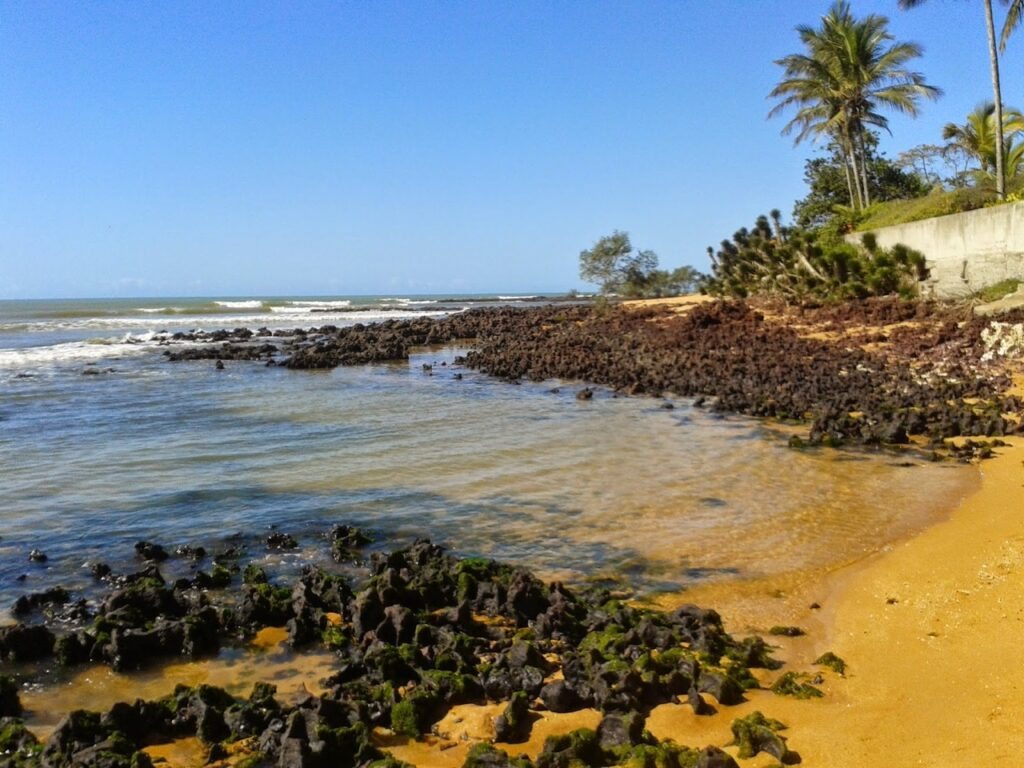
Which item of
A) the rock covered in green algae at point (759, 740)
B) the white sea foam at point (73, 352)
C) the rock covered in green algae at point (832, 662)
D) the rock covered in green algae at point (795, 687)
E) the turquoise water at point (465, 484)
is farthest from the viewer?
the white sea foam at point (73, 352)

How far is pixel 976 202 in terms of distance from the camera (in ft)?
72.5

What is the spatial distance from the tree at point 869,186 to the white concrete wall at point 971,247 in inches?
758

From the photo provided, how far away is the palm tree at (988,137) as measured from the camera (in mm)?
29094

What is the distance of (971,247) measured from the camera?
59.9ft

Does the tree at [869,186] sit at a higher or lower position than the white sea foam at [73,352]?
higher

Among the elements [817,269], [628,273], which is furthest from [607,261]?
[817,269]

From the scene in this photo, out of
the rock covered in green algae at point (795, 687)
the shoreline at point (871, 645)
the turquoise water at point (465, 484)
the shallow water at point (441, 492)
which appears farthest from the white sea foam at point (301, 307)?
the rock covered in green algae at point (795, 687)

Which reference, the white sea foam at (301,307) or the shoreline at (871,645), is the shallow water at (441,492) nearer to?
the shoreline at (871,645)

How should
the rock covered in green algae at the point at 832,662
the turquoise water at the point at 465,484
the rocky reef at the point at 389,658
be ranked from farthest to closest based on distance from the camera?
the turquoise water at the point at 465,484, the rock covered in green algae at the point at 832,662, the rocky reef at the point at 389,658

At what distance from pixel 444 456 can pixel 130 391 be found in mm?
10875

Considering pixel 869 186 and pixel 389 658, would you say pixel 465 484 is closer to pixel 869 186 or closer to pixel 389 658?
pixel 389 658

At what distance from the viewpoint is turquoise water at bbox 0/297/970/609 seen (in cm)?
725

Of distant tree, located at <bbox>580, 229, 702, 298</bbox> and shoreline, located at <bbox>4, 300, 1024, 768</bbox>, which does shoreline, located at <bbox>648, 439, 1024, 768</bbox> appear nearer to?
shoreline, located at <bbox>4, 300, 1024, 768</bbox>

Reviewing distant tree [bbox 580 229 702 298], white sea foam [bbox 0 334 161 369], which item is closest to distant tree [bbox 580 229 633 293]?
distant tree [bbox 580 229 702 298]
